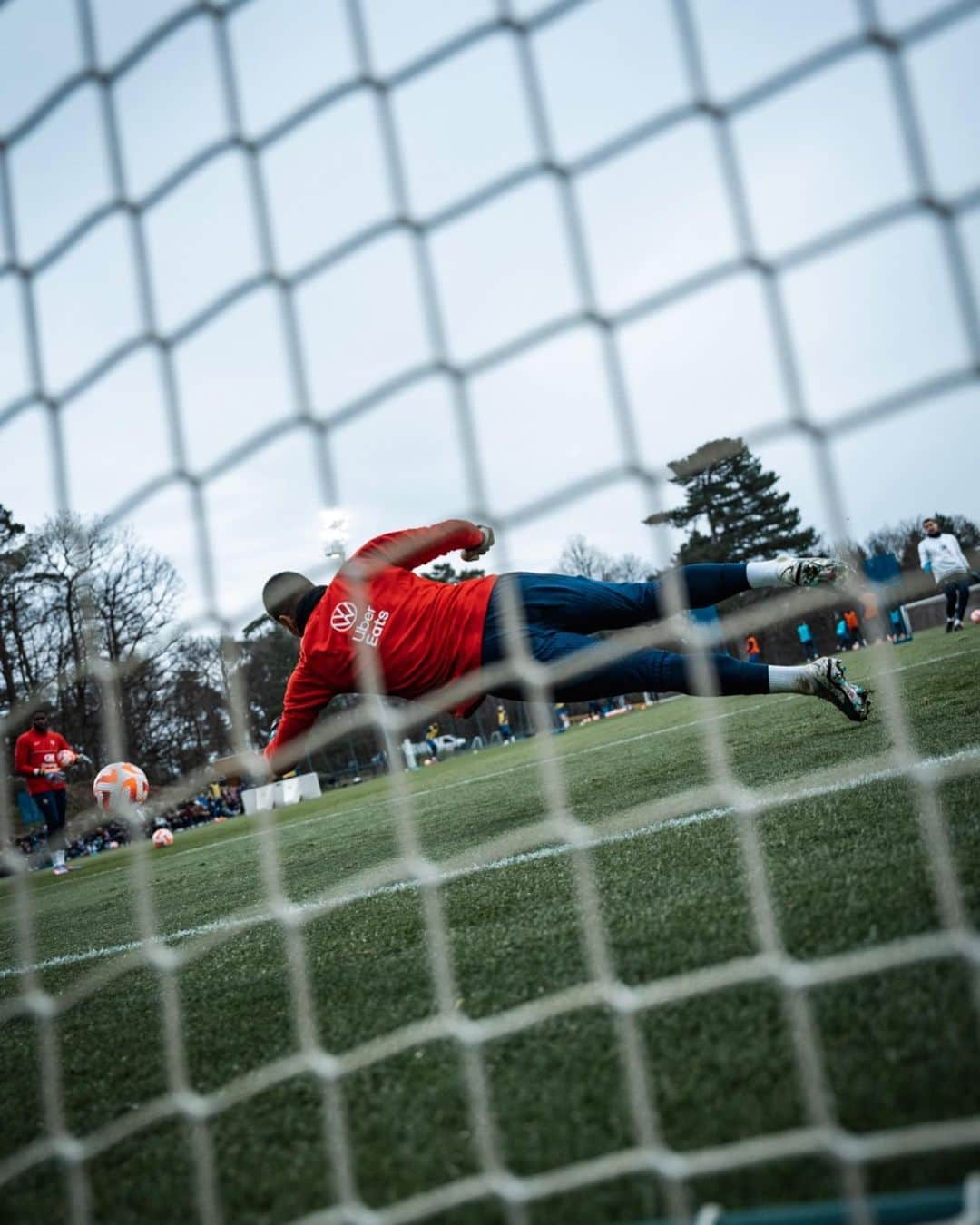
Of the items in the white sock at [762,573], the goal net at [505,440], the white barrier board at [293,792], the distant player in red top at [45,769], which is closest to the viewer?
the goal net at [505,440]

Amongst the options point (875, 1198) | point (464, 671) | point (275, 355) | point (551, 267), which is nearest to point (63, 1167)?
point (875, 1198)

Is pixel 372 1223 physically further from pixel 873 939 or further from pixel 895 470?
pixel 895 470

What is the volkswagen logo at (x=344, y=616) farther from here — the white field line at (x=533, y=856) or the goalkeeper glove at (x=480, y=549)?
the white field line at (x=533, y=856)

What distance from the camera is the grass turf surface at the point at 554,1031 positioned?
1294mm

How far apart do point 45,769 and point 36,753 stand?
229 millimetres

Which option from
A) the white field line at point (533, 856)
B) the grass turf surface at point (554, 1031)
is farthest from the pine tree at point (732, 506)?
the white field line at point (533, 856)

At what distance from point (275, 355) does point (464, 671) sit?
1.44m

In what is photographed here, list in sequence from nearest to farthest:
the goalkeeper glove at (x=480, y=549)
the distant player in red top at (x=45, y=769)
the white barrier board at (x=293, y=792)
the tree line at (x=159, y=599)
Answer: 1. the tree line at (x=159, y=599)
2. the goalkeeper glove at (x=480, y=549)
3. the distant player in red top at (x=45, y=769)
4. the white barrier board at (x=293, y=792)

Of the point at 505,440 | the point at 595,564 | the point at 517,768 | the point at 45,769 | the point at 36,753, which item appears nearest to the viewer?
the point at 505,440

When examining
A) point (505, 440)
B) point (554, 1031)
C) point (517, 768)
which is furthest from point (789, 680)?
point (517, 768)

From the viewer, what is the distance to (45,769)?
28.5 ft

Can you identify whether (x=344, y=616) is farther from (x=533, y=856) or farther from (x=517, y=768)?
(x=517, y=768)

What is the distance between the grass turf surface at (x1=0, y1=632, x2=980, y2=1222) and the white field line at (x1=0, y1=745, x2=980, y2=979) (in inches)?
1.4

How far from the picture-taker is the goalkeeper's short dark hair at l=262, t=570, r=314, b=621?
3.50 m
